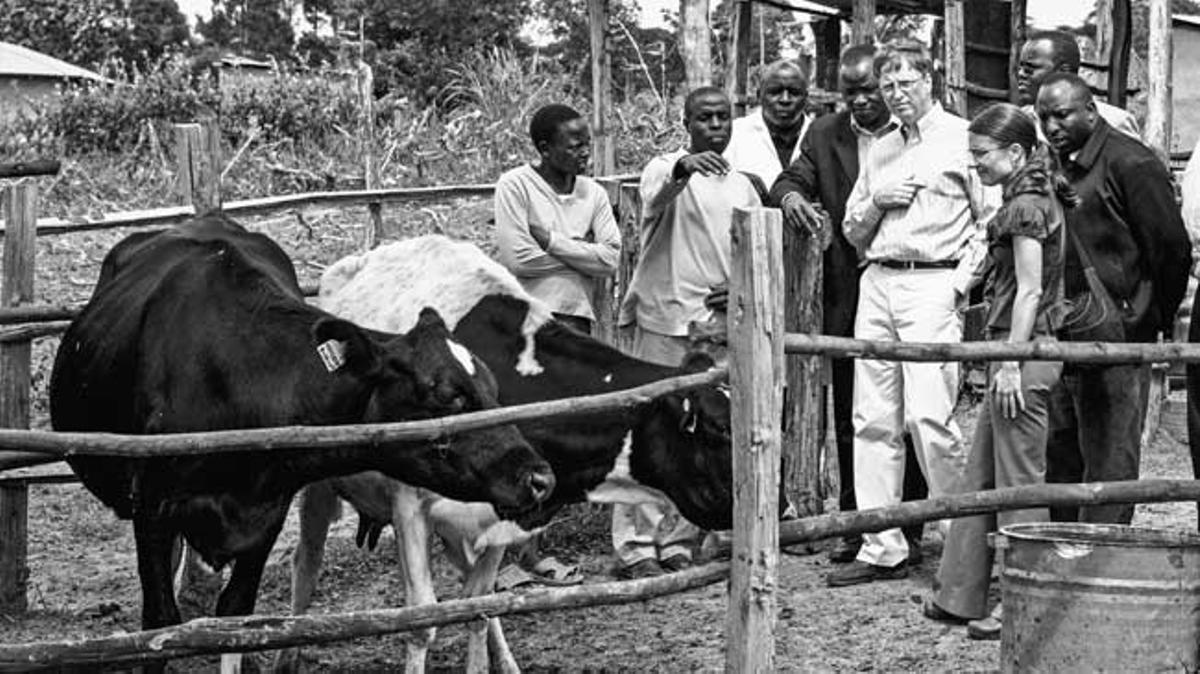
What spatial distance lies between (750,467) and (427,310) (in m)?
1.42

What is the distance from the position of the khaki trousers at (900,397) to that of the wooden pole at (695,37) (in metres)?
4.18

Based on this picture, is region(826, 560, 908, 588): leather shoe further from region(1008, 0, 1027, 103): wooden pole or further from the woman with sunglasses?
region(1008, 0, 1027, 103): wooden pole

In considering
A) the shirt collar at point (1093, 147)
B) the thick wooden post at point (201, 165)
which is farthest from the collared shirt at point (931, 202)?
the thick wooden post at point (201, 165)

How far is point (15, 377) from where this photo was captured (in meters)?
7.31

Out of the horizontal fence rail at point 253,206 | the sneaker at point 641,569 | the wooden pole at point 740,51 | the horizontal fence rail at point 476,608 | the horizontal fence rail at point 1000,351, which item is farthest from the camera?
the wooden pole at point 740,51

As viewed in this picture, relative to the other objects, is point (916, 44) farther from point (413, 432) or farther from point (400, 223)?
point (400, 223)

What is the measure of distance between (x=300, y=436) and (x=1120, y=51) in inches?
361

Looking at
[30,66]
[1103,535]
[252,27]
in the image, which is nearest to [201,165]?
[1103,535]

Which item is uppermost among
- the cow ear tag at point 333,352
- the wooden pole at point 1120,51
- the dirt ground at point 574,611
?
the wooden pole at point 1120,51

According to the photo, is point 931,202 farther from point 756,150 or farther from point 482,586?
point 482,586

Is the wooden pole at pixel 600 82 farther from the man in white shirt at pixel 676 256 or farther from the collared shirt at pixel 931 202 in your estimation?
the collared shirt at pixel 931 202

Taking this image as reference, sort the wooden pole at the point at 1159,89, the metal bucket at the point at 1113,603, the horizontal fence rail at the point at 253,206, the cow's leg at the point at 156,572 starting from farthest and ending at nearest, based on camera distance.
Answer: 1. the wooden pole at the point at 1159,89
2. the horizontal fence rail at the point at 253,206
3. the cow's leg at the point at 156,572
4. the metal bucket at the point at 1113,603

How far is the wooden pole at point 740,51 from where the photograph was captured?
47.9 ft

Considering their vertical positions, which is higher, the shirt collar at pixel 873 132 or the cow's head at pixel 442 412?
the shirt collar at pixel 873 132
